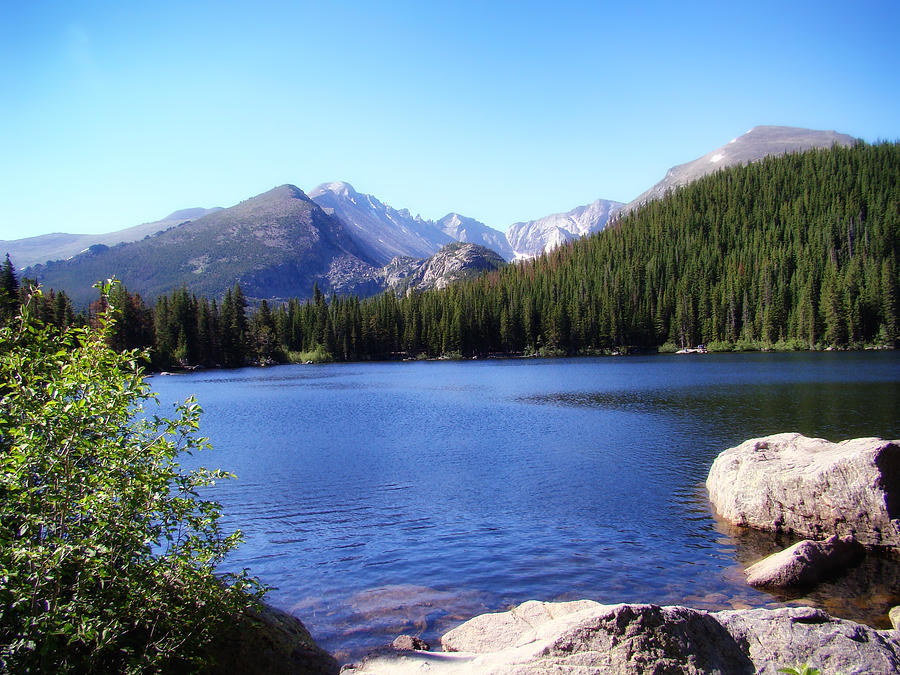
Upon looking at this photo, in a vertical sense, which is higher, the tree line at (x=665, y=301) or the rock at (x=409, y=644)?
the tree line at (x=665, y=301)

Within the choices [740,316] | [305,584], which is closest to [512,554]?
[305,584]

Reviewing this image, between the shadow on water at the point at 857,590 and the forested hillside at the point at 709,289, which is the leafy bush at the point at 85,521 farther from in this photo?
the forested hillside at the point at 709,289

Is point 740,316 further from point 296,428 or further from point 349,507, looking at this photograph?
point 349,507

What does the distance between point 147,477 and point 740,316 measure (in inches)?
5570

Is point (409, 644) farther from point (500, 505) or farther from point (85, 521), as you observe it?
point (500, 505)

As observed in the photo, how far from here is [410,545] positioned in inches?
607

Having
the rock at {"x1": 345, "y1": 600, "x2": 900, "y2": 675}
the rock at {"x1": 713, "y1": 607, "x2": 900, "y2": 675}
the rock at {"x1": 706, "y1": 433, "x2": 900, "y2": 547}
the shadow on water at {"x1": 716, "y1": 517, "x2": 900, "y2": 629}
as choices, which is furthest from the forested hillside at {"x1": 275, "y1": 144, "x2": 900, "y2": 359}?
the rock at {"x1": 345, "y1": 600, "x2": 900, "y2": 675}

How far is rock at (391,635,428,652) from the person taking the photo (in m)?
9.24

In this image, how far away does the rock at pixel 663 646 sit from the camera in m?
5.88

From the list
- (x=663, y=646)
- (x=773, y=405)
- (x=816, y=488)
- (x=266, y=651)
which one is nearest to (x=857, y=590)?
(x=816, y=488)

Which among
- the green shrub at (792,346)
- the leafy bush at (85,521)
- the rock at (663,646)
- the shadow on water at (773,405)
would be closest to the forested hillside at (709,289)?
the green shrub at (792,346)

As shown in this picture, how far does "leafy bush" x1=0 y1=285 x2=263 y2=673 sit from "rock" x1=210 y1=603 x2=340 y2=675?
1.63ft

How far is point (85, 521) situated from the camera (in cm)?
609

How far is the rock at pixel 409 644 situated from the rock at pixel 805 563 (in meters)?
7.79
